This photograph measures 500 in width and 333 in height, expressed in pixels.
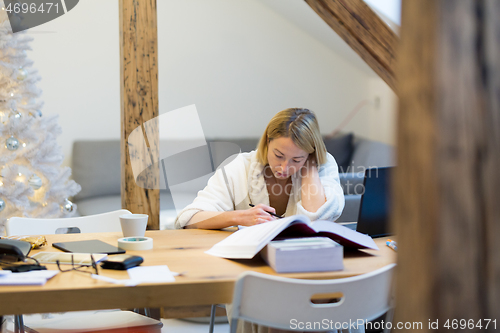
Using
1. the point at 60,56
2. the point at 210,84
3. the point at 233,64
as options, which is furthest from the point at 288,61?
the point at 60,56

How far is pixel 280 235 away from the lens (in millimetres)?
1038

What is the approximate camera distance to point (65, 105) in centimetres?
369

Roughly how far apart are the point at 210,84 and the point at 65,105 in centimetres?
132

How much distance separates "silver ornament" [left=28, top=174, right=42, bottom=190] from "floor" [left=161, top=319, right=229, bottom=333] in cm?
97

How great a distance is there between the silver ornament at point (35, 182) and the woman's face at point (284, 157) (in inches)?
54.1

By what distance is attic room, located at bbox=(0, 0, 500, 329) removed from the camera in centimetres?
41

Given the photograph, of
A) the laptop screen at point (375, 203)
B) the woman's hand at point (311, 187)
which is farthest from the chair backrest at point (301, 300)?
the woman's hand at point (311, 187)

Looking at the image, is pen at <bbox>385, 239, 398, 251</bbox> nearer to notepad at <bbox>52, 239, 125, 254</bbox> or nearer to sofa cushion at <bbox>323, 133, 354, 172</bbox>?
notepad at <bbox>52, 239, 125, 254</bbox>

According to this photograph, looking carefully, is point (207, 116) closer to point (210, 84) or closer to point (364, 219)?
point (210, 84)

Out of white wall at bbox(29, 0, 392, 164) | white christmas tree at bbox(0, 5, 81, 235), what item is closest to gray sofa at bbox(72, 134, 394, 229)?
white wall at bbox(29, 0, 392, 164)

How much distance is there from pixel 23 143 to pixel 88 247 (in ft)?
4.89

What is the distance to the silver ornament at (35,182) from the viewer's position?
87.9 inches

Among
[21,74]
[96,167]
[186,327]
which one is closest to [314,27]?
[96,167]

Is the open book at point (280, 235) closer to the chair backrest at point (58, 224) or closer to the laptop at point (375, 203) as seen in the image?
the laptop at point (375, 203)
